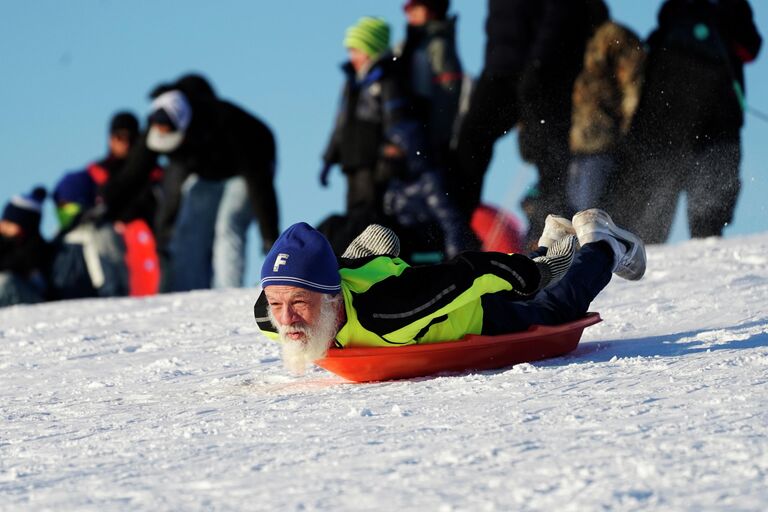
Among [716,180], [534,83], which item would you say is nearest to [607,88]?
[534,83]

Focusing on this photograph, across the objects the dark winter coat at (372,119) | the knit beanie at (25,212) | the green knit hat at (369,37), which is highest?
→ the green knit hat at (369,37)

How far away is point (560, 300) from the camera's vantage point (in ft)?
14.8

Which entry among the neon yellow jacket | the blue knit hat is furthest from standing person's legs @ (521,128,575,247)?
the blue knit hat

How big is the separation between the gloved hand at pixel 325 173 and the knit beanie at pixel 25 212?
280 centimetres

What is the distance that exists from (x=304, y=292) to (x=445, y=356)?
52cm

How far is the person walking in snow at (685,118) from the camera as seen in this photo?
276 inches

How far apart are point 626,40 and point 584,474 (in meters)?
4.73

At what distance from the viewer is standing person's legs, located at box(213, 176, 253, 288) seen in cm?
802

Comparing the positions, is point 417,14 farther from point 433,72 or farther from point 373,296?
point 373,296

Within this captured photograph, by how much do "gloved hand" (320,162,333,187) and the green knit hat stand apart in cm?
83

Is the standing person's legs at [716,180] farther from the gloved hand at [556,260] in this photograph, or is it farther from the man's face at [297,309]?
the man's face at [297,309]

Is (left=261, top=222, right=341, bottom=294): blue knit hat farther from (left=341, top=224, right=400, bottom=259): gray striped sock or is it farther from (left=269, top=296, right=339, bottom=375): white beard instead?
(left=341, top=224, right=400, bottom=259): gray striped sock

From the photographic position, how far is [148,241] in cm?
930

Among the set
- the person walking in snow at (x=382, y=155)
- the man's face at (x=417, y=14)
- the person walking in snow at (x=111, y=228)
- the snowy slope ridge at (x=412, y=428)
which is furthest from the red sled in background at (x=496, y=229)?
the person walking in snow at (x=111, y=228)
